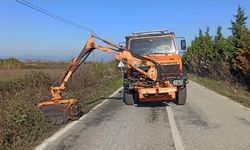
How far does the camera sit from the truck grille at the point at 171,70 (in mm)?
13617

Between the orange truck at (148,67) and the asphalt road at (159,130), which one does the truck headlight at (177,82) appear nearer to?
the orange truck at (148,67)

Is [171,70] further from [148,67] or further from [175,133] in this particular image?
[175,133]

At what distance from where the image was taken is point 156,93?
43.4ft

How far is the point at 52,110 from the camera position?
34.6 feet

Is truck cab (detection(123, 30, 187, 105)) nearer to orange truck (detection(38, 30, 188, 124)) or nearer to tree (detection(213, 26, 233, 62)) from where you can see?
orange truck (detection(38, 30, 188, 124))

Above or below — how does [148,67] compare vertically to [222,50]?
below

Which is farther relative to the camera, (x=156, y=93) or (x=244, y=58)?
(x=244, y=58)

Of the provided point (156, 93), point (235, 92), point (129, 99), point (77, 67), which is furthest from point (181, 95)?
point (235, 92)

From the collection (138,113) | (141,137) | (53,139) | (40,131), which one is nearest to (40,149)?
(53,139)

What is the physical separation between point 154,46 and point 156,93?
230 cm

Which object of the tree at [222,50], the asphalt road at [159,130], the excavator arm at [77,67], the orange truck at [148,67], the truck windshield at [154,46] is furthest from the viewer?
the tree at [222,50]

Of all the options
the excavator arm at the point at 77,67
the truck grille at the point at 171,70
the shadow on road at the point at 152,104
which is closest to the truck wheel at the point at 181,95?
the shadow on road at the point at 152,104

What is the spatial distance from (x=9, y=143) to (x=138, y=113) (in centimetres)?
548

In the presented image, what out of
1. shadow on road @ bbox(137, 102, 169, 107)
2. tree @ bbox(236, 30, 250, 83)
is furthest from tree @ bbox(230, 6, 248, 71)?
shadow on road @ bbox(137, 102, 169, 107)
